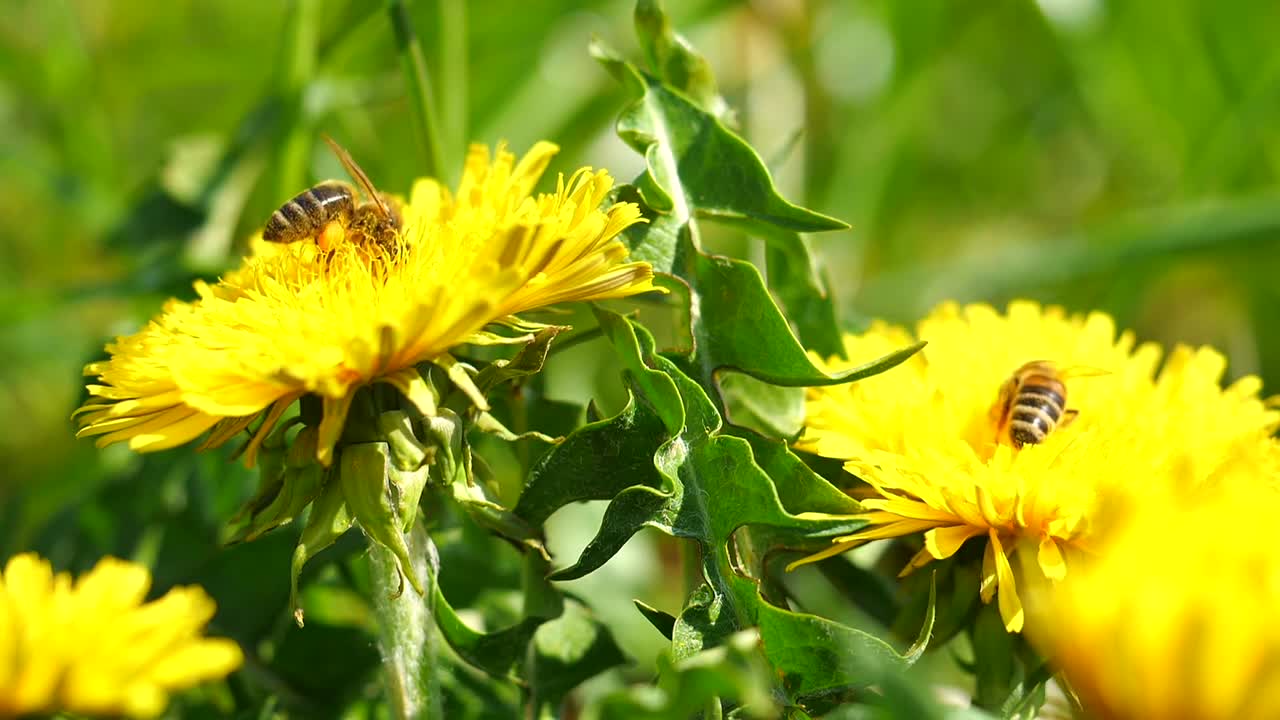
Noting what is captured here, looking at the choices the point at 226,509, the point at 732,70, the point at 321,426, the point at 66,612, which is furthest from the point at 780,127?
the point at 66,612

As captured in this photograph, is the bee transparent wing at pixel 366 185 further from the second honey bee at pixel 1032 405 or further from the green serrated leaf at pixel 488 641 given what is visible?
the second honey bee at pixel 1032 405

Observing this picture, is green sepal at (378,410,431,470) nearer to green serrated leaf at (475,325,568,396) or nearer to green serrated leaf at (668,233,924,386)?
green serrated leaf at (475,325,568,396)

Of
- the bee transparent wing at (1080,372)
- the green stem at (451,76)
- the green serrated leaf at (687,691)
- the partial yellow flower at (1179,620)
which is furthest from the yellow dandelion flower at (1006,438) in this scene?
the green stem at (451,76)

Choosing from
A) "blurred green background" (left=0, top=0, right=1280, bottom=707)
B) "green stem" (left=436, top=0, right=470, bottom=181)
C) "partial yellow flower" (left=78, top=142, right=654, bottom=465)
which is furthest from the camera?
"blurred green background" (left=0, top=0, right=1280, bottom=707)

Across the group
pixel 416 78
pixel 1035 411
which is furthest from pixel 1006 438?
pixel 416 78

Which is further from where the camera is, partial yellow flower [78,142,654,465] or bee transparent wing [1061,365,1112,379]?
bee transparent wing [1061,365,1112,379]

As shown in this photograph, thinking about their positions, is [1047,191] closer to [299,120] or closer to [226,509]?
[299,120]

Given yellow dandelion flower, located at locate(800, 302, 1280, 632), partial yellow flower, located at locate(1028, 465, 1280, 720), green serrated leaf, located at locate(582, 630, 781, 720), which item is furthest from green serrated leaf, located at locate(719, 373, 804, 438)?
partial yellow flower, located at locate(1028, 465, 1280, 720)

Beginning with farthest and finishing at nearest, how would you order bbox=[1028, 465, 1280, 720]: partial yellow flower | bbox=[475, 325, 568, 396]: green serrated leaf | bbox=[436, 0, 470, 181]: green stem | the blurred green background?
the blurred green background
bbox=[436, 0, 470, 181]: green stem
bbox=[475, 325, 568, 396]: green serrated leaf
bbox=[1028, 465, 1280, 720]: partial yellow flower
